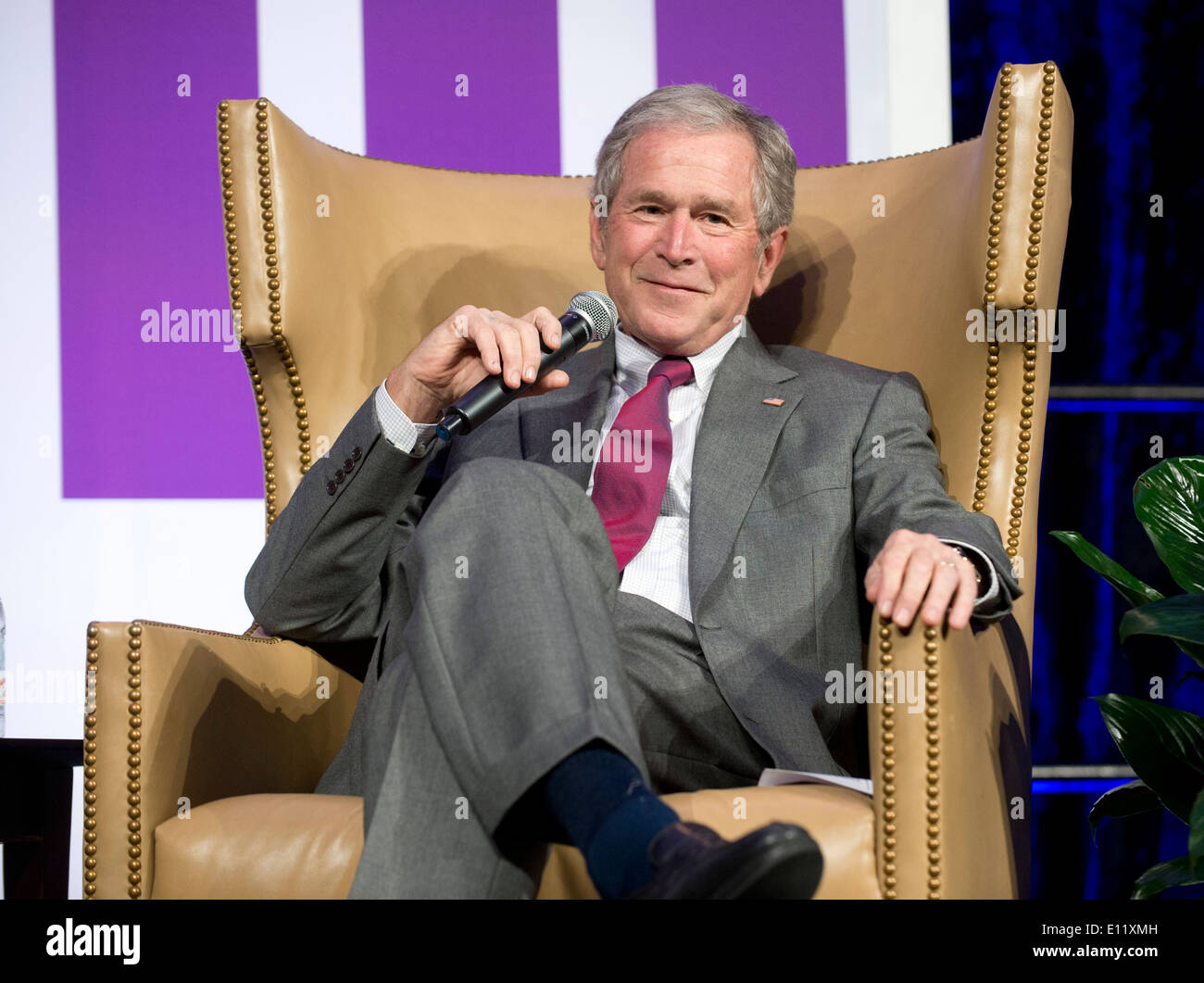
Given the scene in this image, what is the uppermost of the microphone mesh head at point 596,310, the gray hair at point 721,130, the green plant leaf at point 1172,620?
the gray hair at point 721,130

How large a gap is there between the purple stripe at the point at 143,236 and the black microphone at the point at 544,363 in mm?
1241

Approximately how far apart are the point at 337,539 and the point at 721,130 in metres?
0.80

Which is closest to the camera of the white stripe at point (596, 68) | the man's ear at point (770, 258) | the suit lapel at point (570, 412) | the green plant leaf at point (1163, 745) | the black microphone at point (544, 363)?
the black microphone at point (544, 363)

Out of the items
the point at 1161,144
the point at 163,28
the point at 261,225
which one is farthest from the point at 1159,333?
the point at 163,28

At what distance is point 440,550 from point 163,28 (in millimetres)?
1842

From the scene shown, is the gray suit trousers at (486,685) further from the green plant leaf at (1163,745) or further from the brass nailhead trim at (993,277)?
the green plant leaf at (1163,745)

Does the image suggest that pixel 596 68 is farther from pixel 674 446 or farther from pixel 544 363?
pixel 544 363

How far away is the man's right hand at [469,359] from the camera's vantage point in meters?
1.32

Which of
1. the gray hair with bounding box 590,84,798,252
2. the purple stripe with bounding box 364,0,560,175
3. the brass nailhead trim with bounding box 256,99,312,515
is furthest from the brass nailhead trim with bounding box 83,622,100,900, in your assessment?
the purple stripe with bounding box 364,0,560,175

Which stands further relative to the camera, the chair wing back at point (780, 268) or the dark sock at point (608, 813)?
the chair wing back at point (780, 268)

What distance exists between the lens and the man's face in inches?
65.4

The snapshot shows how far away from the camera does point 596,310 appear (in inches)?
57.9

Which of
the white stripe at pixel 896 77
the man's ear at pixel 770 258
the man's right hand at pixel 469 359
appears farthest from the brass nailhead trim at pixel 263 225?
the white stripe at pixel 896 77

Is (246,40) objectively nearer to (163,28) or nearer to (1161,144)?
(163,28)
